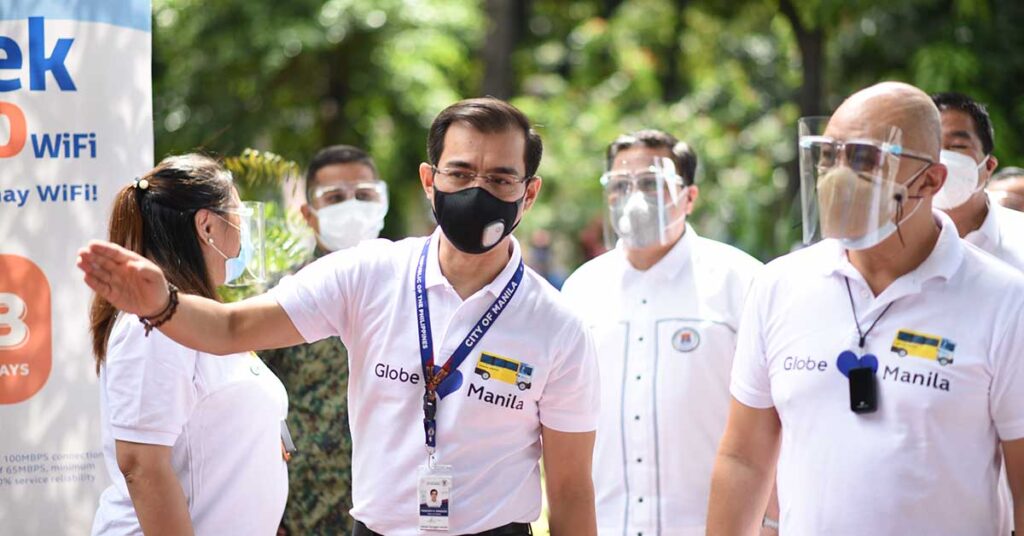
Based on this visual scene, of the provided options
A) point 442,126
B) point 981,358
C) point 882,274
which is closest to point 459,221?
point 442,126

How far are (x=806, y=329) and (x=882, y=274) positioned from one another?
0.25 meters

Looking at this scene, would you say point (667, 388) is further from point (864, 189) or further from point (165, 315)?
point (165, 315)

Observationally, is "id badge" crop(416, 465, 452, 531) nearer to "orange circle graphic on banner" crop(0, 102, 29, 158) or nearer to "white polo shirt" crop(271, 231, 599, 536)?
"white polo shirt" crop(271, 231, 599, 536)

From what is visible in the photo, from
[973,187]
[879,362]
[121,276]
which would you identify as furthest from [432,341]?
[973,187]

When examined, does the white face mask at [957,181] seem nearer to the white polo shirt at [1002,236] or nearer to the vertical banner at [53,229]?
the white polo shirt at [1002,236]

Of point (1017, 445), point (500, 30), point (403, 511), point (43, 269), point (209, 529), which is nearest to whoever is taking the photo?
point (1017, 445)

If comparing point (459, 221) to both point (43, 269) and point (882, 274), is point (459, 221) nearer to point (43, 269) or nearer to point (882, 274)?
point (882, 274)

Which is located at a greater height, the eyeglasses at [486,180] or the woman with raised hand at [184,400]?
the eyeglasses at [486,180]

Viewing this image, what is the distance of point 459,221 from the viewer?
10.9 ft

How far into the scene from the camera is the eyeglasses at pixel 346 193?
5988 millimetres

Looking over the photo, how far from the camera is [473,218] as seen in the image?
3312mm

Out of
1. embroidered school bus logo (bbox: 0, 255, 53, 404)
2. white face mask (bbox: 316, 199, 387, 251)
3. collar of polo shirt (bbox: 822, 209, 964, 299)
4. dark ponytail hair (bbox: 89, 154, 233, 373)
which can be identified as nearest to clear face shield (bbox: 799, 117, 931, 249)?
collar of polo shirt (bbox: 822, 209, 964, 299)

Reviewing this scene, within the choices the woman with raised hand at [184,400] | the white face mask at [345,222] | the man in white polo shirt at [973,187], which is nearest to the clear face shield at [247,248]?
the woman with raised hand at [184,400]

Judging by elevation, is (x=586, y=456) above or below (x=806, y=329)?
below
